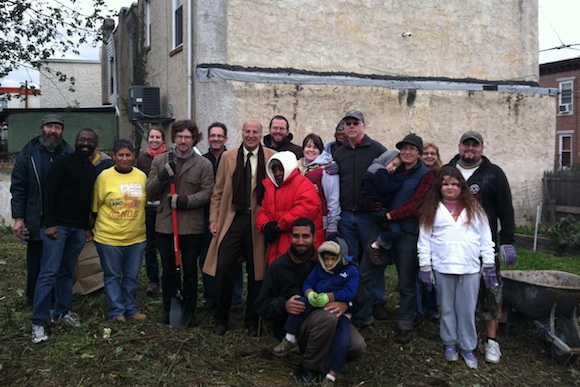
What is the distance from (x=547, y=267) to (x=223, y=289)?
21.4 feet

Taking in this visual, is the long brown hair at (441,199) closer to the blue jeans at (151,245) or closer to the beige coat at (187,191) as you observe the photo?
the beige coat at (187,191)

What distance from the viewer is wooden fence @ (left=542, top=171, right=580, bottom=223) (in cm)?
1284

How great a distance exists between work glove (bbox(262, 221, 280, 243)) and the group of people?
0.01 metres

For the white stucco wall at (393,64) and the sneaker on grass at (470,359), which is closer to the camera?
the sneaker on grass at (470,359)

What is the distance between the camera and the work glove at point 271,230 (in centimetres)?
487

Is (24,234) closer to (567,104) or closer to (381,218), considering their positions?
(381,218)

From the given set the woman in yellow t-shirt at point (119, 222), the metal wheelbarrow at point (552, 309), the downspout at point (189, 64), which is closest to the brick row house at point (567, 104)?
the downspout at point (189, 64)

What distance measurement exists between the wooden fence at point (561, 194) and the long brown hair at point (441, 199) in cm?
958

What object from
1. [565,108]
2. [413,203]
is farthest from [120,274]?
[565,108]

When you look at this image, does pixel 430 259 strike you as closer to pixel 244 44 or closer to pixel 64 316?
pixel 64 316

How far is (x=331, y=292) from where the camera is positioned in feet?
14.2

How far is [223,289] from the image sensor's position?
16.8ft

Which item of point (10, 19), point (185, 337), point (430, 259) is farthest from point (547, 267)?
point (10, 19)

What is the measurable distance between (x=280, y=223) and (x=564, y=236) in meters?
8.20
